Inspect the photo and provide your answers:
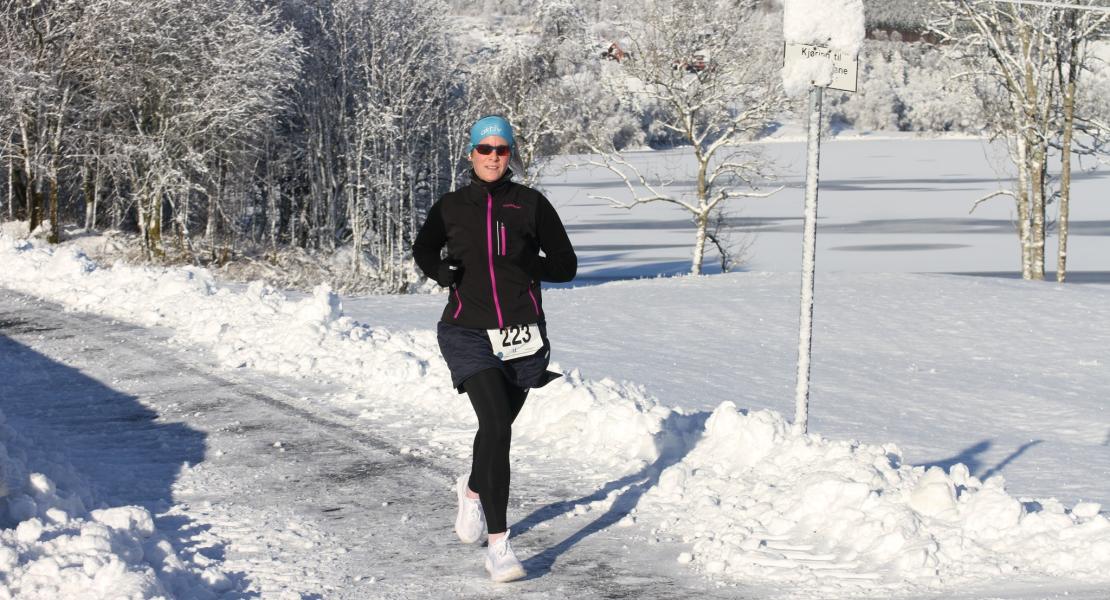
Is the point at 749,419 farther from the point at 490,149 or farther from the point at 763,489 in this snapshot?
the point at 490,149

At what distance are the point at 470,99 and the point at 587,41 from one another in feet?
16.1

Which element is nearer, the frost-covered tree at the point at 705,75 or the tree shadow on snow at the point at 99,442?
the tree shadow on snow at the point at 99,442

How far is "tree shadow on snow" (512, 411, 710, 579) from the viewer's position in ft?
18.7

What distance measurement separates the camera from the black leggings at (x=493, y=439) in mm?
5336

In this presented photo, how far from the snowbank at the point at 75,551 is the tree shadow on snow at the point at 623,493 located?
1.46m

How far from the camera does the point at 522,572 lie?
521 centimetres

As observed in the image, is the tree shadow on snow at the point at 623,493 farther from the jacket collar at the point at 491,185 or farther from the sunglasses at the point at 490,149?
the sunglasses at the point at 490,149

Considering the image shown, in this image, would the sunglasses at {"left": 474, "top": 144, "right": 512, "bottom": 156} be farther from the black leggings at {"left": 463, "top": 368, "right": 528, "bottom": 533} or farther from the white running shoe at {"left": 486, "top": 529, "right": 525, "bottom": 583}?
the white running shoe at {"left": 486, "top": 529, "right": 525, "bottom": 583}

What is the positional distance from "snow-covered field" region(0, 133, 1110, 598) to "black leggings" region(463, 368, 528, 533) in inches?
17.1

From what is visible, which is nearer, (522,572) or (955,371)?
(522,572)

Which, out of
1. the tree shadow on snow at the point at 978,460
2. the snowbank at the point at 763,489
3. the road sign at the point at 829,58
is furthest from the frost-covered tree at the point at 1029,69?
the road sign at the point at 829,58

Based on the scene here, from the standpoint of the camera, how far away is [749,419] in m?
7.41

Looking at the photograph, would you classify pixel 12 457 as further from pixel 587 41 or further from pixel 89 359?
pixel 587 41

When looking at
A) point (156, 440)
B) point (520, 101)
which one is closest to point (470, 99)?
point (520, 101)
